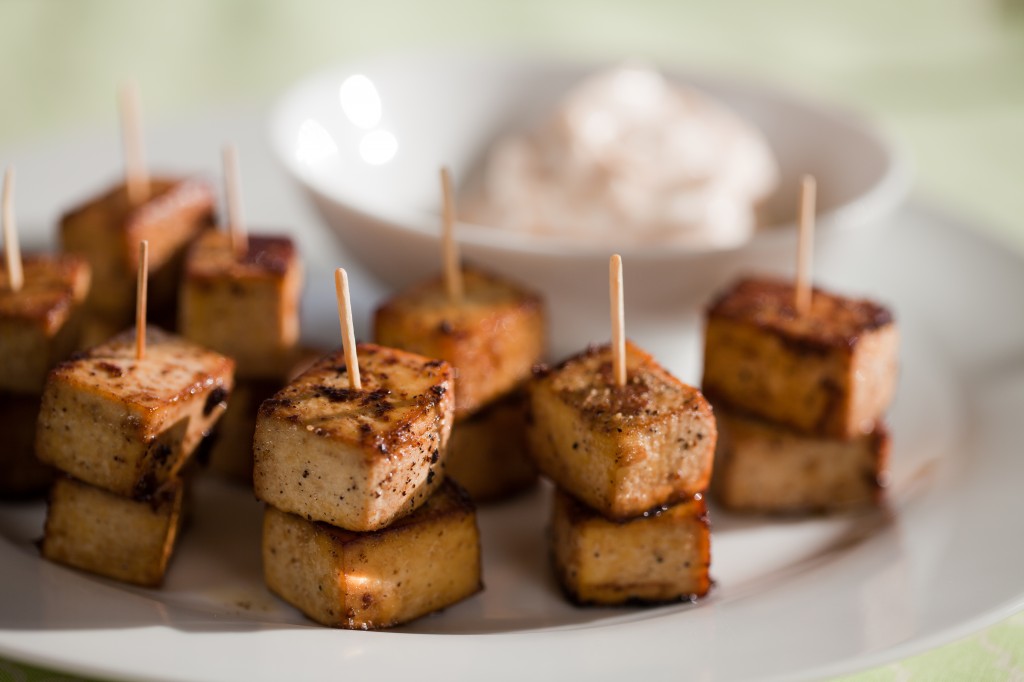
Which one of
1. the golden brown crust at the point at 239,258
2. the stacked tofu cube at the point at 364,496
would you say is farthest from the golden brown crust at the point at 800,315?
the golden brown crust at the point at 239,258

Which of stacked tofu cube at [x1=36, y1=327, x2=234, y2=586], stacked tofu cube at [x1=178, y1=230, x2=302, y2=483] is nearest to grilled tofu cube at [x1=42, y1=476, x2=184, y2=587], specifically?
stacked tofu cube at [x1=36, y1=327, x2=234, y2=586]

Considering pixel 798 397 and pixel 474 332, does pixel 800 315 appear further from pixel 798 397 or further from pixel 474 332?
pixel 474 332

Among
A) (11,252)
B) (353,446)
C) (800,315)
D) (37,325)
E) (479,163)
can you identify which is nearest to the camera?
(353,446)

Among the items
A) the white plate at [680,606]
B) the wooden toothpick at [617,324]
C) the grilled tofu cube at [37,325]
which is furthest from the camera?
the grilled tofu cube at [37,325]

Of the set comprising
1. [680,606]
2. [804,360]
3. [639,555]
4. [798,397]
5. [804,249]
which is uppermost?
[804,249]

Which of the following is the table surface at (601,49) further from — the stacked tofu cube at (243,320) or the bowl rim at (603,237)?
the stacked tofu cube at (243,320)

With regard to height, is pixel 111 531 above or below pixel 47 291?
below

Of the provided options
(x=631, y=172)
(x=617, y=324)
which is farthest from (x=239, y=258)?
(x=631, y=172)
